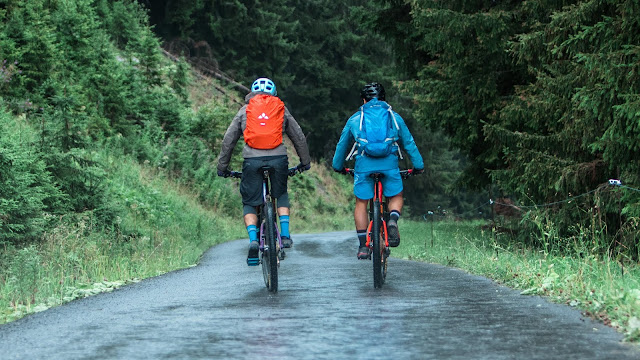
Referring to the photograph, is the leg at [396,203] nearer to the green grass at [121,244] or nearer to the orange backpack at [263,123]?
the orange backpack at [263,123]

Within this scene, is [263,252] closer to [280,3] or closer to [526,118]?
[526,118]

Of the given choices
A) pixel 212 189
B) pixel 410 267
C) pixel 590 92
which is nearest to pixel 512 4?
pixel 590 92

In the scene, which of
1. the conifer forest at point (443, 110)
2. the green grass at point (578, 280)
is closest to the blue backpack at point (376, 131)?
the green grass at point (578, 280)

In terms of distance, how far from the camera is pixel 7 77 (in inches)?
760

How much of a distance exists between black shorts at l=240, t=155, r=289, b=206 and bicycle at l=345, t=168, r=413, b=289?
76 cm

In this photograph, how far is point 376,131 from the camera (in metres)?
9.34

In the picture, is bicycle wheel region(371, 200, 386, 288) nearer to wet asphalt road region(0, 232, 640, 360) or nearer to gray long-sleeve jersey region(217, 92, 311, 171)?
wet asphalt road region(0, 232, 640, 360)

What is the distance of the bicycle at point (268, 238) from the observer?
902cm

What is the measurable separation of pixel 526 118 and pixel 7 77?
35.9 feet

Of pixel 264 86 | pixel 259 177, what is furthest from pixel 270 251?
pixel 264 86

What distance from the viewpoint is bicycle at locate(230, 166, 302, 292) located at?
9.02m

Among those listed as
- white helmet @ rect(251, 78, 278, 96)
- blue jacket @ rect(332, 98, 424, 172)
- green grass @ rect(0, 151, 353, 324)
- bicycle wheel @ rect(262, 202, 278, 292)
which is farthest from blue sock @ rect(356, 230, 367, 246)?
green grass @ rect(0, 151, 353, 324)

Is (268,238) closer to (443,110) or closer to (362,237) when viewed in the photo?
(362,237)

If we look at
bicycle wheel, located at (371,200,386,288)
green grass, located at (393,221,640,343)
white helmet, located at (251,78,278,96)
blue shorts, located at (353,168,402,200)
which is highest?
white helmet, located at (251,78,278,96)
